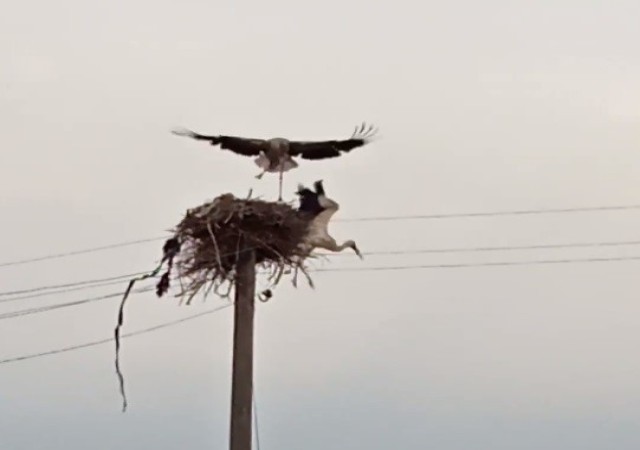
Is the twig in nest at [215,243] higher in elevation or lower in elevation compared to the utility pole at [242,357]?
higher

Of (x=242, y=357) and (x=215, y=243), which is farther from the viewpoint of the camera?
(x=215, y=243)

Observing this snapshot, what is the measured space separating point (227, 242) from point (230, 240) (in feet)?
0.08

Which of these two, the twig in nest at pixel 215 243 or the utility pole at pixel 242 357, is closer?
the utility pole at pixel 242 357

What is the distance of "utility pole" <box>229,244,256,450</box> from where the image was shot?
909 centimetres

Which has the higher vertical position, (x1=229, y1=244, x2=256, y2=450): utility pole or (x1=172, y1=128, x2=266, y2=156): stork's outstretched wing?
(x1=172, y1=128, x2=266, y2=156): stork's outstretched wing

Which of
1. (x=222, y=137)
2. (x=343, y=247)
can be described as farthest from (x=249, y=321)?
(x=222, y=137)

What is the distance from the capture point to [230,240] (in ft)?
31.1

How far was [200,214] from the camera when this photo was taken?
956 cm

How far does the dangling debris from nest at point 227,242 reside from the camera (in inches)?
372

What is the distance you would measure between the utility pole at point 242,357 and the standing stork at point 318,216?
0.58 meters

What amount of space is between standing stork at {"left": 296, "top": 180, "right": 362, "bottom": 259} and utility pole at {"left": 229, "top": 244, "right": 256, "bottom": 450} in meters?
0.58

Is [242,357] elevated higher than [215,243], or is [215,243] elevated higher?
[215,243]

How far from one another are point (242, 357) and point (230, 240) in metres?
0.77

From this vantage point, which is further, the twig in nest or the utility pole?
the twig in nest
